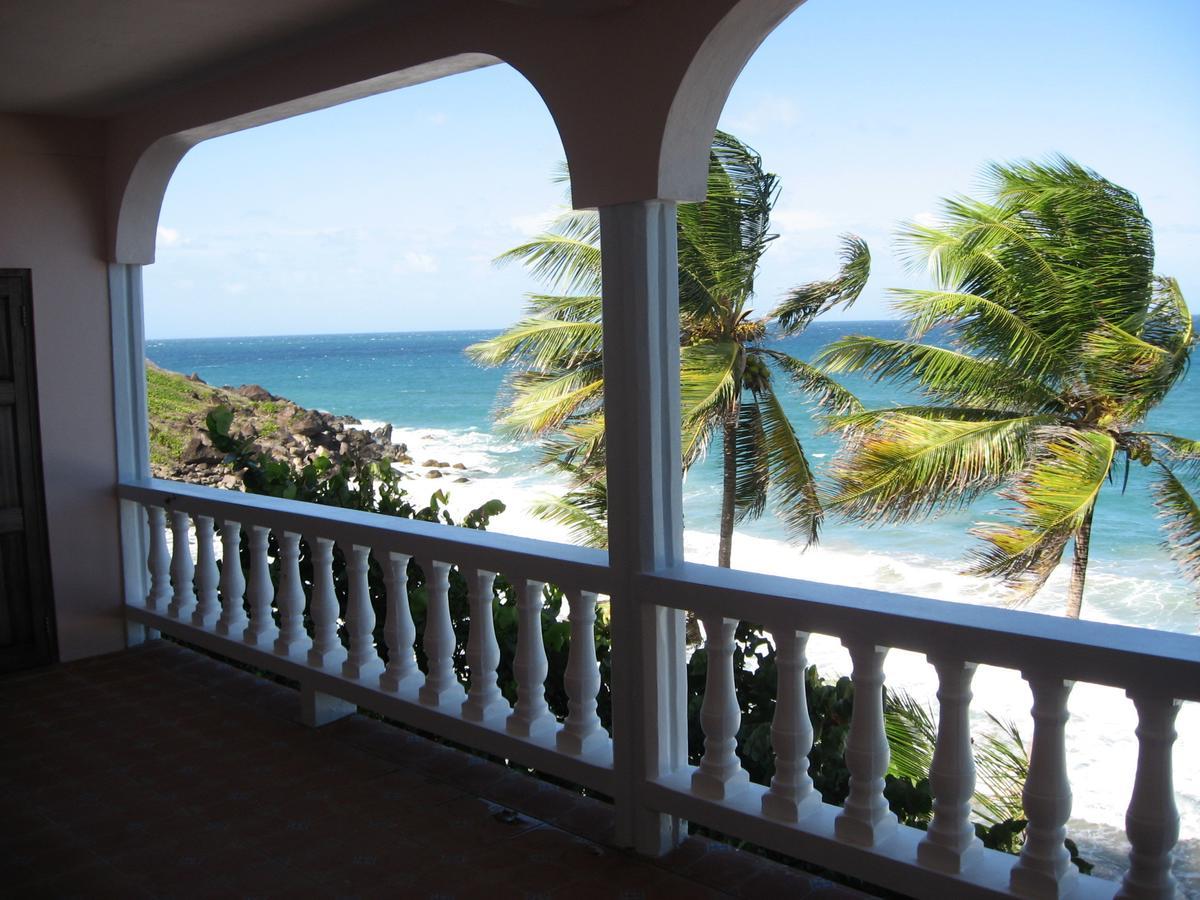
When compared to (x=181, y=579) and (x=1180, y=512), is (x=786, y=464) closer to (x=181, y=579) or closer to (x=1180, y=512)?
(x=1180, y=512)

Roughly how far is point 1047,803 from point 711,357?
10369 millimetres

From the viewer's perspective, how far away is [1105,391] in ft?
42.6

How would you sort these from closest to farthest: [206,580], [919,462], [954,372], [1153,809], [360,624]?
[1153,809], [360,624], [206,580], [919,462], [954,372]

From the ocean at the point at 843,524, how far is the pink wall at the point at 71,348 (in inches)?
346

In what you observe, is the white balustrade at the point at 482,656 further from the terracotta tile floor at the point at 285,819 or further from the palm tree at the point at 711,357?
the palm tree at the point at 711,357

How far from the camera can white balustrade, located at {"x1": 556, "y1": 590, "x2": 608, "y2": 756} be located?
133 inches

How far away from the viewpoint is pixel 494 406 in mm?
14297

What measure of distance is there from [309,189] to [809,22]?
20.5 metres

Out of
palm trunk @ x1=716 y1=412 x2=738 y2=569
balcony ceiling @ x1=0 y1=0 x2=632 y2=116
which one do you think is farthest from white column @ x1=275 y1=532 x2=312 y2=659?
palm trunk @ x1=716 y1=412 x2=738 y2=569

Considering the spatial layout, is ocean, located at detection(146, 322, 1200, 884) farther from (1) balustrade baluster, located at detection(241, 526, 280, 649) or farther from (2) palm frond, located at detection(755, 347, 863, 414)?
(1) balustrade baluster, located at detection(241, 526, 280, 649)

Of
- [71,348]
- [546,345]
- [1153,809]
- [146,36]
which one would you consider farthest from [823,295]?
[1153,809]

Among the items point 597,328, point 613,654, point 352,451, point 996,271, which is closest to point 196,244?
point 352,451

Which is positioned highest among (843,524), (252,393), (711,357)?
(711,357)

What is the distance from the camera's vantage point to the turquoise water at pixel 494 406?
24562mm
